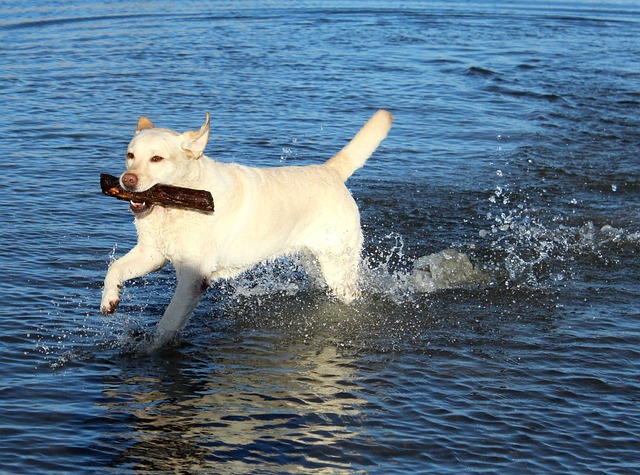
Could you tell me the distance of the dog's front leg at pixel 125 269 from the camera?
6.18 metres

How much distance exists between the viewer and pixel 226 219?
6.64m

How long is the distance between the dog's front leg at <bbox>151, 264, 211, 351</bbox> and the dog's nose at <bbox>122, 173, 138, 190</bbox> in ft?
2.45

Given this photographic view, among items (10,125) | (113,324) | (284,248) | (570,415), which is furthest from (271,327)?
(10,125)

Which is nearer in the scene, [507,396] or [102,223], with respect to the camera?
[507,396]

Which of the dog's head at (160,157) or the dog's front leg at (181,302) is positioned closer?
the dog's head at (160,157)

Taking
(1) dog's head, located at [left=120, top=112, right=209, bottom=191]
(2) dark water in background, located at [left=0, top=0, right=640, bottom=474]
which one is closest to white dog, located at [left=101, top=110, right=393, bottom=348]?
(1) dog's head, located at [left=120, top=112, right=209, bottom=191]

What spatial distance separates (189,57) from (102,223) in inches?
358

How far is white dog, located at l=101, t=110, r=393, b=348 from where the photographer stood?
6.20 m

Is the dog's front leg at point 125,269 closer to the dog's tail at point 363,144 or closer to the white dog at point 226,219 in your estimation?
the white dog at point 226,219

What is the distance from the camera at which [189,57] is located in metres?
17.8

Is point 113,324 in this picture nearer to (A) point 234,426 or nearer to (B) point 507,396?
(A) point 234,426

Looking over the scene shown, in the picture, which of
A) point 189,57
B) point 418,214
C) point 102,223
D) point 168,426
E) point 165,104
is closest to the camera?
point 168,426

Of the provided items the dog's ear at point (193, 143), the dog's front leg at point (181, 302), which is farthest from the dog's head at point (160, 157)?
the dog's front leg at point (181, 302)

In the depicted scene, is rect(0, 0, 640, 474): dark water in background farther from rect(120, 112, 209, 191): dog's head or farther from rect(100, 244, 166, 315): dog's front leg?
rect(120, 112, 209, 191): dog's head
